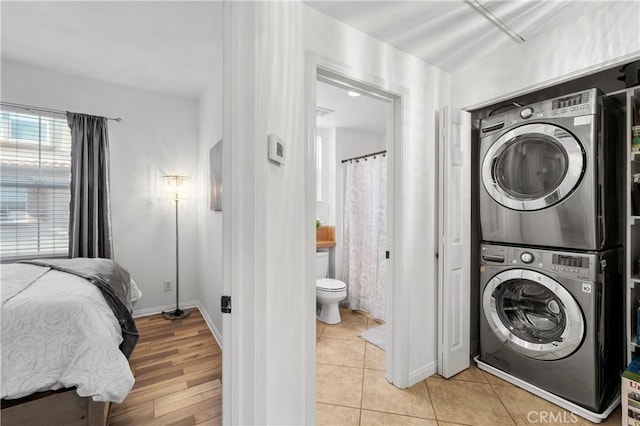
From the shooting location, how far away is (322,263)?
11.5 feet

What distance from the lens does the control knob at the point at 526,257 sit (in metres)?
1.84

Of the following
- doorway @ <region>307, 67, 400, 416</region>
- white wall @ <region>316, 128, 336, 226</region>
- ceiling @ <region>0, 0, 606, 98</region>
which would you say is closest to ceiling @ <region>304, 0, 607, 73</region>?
ceiling @ <region>0, 0, 606, 98</region>

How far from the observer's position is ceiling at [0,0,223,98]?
6.07 feet

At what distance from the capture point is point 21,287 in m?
Answer: 1.54

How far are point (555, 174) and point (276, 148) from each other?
1.86 metres

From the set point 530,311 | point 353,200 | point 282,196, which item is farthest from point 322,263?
point 282,196

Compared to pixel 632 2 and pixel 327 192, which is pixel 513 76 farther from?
pixel 327 192

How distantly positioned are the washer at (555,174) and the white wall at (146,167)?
10.4 feet

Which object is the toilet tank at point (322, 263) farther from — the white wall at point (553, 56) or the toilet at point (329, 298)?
the white wall at point (553, 56)

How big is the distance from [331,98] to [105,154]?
97.7 inches

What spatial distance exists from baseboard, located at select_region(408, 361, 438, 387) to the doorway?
0.46ft

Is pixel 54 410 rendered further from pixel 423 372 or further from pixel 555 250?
pixel 555 250

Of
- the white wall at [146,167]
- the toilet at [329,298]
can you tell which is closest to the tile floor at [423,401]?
the toilet at [329,298]

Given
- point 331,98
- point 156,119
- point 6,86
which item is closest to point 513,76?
point 331,98
